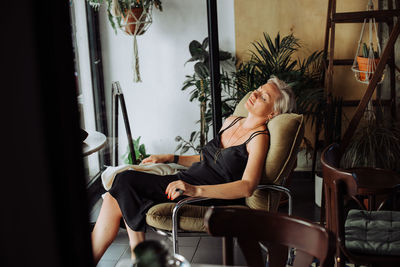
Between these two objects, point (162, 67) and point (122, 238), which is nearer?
point (122, 238)

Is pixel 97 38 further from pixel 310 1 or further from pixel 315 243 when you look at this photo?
pixel 315 243

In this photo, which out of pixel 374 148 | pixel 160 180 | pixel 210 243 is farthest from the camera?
pixel 374 148

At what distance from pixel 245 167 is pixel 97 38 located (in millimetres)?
1553

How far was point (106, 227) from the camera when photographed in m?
2.44

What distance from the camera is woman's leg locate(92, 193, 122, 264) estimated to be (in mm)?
2426

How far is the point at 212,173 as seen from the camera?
8.50 feet

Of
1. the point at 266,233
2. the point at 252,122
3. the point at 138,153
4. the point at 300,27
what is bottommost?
the point at 138,153

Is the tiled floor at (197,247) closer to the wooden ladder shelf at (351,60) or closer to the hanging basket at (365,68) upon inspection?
the wooden ladder shelf at (351,60)

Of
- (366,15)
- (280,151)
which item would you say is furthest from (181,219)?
(366,15)

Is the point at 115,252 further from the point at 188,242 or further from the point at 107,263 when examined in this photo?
the point at 188,242

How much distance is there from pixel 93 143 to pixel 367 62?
6.86 ft

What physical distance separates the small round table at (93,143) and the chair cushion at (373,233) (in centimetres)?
134

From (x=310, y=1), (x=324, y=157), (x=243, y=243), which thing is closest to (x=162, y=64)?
(x=310, y=1)

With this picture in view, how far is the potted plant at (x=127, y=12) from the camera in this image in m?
3.11
